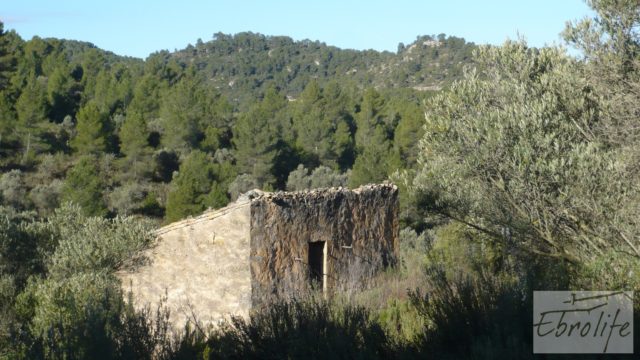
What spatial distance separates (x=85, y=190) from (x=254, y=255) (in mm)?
17605

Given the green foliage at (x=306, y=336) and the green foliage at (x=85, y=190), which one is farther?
the green foliage at (x=85, y=190)

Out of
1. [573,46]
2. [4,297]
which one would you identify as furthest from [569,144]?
[4,297]

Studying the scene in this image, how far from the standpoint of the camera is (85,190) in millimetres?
27047

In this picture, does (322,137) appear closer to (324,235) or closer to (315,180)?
(315,180)

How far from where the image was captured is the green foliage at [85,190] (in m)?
26.7

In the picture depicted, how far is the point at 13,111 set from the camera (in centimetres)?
3375

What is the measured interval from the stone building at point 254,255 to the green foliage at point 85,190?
50.4 ft

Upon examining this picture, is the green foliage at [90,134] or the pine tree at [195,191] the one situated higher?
the green foliage at [90,134]

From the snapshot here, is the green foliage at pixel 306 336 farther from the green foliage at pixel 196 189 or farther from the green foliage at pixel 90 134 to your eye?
the green foliage at pixel 90 134

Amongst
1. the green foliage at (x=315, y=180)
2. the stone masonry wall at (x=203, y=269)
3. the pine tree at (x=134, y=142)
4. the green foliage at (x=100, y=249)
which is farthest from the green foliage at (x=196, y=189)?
the stone masonry wall at (x=203, y=269)

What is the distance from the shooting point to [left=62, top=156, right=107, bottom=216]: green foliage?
26.7m

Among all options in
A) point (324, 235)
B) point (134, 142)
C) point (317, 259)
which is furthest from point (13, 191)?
point (324, 235)

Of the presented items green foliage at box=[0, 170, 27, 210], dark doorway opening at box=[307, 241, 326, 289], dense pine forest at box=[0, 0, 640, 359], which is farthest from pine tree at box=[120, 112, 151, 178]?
dark doorway opening at box=[307, 241, 326, 289]

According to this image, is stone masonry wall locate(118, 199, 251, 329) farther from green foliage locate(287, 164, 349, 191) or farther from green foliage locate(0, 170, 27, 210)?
green foliage locate(287, 164, 349, 191)
